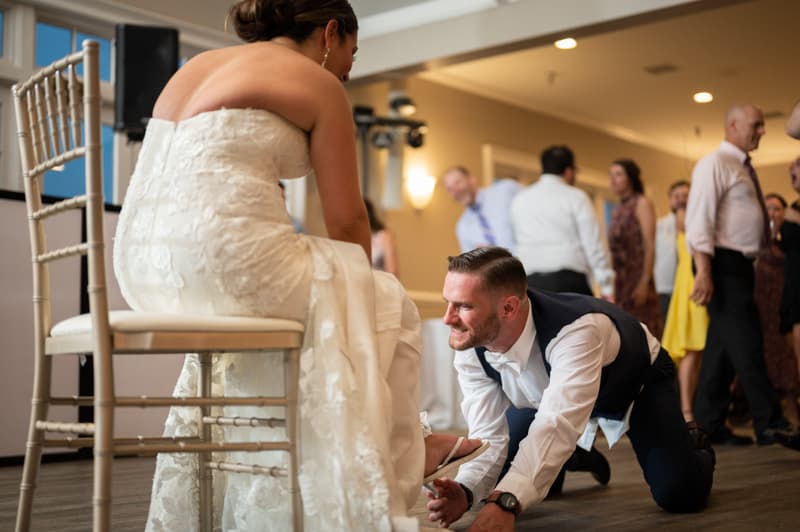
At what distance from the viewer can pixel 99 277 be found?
154cm

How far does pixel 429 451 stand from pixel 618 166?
4.31 m

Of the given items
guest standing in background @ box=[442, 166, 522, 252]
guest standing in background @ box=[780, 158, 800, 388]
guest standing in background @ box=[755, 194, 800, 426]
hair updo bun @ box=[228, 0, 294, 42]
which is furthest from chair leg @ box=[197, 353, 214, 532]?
guest standing in background @ box=[755, 194, 800, 426]

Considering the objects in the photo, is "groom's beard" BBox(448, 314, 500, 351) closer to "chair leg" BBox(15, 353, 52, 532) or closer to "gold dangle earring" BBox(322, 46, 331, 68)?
"gold dangle earring" BBox(322, 46, 331, 68)

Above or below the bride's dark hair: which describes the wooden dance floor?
below

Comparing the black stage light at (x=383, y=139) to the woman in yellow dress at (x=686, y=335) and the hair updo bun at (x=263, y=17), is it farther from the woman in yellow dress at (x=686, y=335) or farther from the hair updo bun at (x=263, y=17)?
the hair updo bun at (x=263, y=17)

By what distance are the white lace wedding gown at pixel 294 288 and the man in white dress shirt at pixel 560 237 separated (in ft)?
9.57

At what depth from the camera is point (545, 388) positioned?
7.61 feet

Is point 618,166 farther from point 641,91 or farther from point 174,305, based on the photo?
point 174,305

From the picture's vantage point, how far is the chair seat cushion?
4.97 feet

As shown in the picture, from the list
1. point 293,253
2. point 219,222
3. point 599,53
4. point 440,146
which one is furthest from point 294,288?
point 440,146

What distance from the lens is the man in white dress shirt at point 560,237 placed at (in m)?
4.67

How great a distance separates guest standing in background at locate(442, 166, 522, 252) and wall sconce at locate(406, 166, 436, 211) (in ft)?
5.41

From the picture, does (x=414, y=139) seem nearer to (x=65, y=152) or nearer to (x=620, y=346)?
(x=620, y=346)

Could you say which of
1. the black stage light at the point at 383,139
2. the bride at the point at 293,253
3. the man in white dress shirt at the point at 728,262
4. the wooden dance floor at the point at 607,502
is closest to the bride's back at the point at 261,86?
the bride at the point at 293,253
